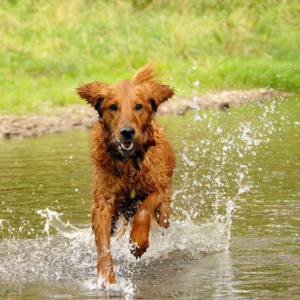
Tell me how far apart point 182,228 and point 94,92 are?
1.88 m

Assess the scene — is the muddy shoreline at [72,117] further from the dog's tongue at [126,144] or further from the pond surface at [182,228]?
the dog's tongue at [126,144]

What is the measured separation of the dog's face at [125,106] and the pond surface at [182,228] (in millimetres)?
1087

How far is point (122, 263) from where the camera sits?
618 cm

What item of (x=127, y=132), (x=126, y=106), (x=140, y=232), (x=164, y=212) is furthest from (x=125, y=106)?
(x=164, y=212)

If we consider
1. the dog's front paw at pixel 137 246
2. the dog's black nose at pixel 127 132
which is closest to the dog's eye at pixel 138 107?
the dog's black nose at pixel 127 132

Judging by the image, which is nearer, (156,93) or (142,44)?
(156,93)

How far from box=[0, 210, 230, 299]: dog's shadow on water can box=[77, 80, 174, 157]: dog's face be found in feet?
3.31

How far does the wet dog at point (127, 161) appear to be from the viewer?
5645 millimetres

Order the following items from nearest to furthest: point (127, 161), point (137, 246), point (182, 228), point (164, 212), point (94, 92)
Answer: point (137, 246) → point (127, 161) → point (94, 92) → point (164, 212) → point (182, 228)

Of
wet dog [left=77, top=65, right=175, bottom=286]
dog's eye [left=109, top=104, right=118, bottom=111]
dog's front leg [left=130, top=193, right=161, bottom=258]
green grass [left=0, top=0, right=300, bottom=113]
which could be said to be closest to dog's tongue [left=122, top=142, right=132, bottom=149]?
wet dog [left=77, top=65, right=175, bottom=286]

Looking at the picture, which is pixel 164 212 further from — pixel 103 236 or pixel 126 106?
pixel 126 106

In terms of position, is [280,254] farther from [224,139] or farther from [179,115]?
[179,115]

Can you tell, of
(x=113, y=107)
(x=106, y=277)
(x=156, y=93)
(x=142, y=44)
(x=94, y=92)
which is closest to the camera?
(x=106, y=277)

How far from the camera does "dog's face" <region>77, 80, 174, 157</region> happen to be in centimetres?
565
